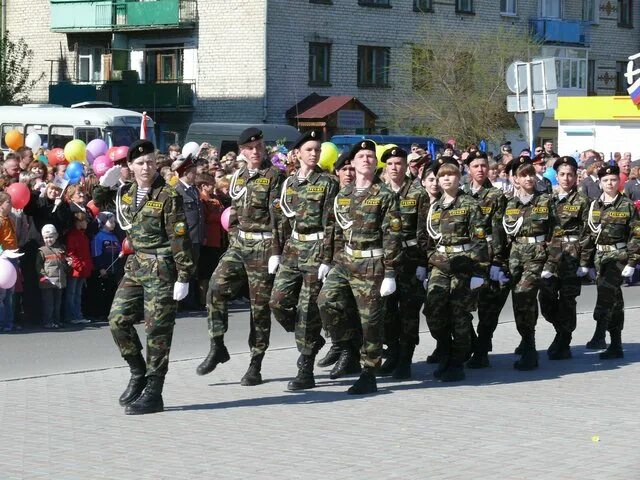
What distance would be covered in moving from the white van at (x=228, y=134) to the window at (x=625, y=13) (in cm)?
3009

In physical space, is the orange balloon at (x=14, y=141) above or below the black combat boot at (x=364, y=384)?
above

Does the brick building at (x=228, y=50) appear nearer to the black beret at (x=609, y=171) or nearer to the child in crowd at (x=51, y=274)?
the child in crowd at (x=51, y=274)

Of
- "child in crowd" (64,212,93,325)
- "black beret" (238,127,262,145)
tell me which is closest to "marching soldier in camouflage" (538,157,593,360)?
"black beret" (238,127,262,145)

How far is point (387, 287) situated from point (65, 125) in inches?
893

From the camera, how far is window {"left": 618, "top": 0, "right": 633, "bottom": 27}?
2417 inches

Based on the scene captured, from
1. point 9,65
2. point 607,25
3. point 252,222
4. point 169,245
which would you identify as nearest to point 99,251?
point 252,222

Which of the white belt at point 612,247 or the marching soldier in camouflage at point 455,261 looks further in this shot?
the white belt at point 612,247

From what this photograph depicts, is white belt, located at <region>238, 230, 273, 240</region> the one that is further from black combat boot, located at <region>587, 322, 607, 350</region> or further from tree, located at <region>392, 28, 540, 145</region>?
tree, located at <region>392, 28, 540, 145</region>

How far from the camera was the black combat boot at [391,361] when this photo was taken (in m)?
12.1

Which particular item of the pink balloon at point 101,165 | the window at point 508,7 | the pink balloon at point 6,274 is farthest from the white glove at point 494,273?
the window at point 508,7

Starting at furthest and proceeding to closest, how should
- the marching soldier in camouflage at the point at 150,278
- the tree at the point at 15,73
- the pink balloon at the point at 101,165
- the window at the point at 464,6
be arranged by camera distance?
1. the window at the point at 464,6
2. the tree at the point at 15,73
3. the pink balloon at the point at 101,165
4. the marching soldier in camouflage at the point at 150,278

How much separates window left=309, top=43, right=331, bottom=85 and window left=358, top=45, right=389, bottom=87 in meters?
1.71

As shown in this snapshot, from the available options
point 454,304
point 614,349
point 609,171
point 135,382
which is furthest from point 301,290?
point 609,171

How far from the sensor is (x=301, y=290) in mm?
11250
